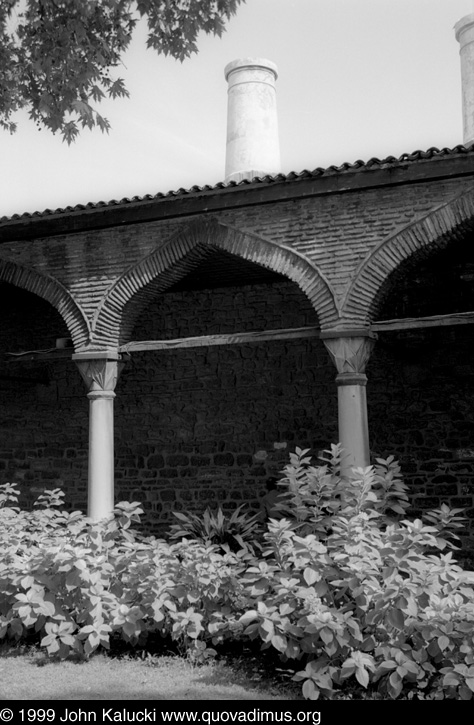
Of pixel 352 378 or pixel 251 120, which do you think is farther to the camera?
pixel 251 120

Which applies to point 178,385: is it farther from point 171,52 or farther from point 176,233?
point 171,52

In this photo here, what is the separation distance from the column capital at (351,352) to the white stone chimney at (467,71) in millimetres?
5210

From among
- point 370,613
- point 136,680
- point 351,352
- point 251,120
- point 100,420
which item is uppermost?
point 251,120

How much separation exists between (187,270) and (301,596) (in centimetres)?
529

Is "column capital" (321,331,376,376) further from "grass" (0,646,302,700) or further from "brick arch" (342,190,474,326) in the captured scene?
"grass" (0,646,302,700)

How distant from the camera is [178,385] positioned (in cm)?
1181

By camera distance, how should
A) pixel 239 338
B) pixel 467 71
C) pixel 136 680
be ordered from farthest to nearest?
pixel 467 71
pixel 239 338
pixel 136 680

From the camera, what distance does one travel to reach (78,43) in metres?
6.37

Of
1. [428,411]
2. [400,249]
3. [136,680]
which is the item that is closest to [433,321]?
[400,249]

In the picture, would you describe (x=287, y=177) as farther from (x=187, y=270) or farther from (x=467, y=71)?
(x=467, y=71)

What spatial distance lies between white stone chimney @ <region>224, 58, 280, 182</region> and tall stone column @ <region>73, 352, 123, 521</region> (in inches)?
203

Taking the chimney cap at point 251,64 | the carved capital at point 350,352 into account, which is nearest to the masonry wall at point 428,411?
the carved capital at point 350,352

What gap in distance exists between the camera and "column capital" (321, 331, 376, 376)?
8.05m

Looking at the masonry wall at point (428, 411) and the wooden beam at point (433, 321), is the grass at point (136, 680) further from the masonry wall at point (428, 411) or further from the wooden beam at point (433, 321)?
the masonry wall at point (428, 411)
